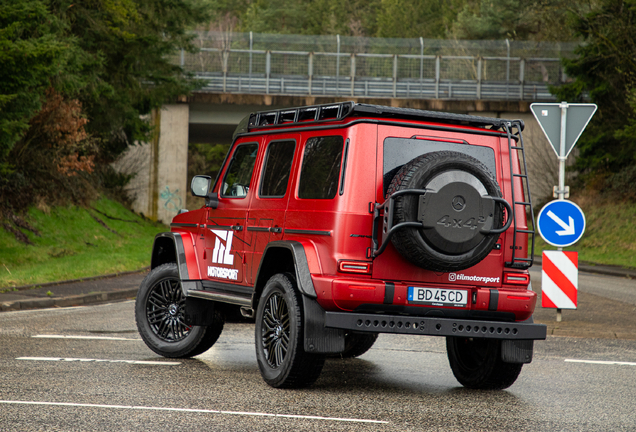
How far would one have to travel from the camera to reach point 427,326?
6.52 metres

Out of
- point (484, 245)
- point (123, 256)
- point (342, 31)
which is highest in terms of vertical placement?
point (342, 31)

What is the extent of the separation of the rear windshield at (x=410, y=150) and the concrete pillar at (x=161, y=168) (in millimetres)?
36064

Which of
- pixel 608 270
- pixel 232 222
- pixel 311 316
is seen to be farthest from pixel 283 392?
pixel 608 270

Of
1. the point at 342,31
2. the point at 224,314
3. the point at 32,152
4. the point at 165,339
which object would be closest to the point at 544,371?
the point at 224,314

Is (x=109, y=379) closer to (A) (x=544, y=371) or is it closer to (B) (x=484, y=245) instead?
(B) (x=484, y=245)

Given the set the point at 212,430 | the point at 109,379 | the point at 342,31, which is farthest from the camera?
the point at 342,31

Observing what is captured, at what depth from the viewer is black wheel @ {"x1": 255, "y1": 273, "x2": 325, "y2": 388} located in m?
6.65

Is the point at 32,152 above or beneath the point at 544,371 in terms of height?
above

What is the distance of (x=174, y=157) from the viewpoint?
44.5 meters

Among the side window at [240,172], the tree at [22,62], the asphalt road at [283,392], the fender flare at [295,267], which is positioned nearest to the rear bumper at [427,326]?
the fender flare at [295,267]

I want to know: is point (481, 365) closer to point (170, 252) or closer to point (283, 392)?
point (283, 392)

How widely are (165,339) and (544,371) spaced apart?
3.88 metres

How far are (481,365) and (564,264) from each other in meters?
4.26

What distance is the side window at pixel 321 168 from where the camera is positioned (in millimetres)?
6828
